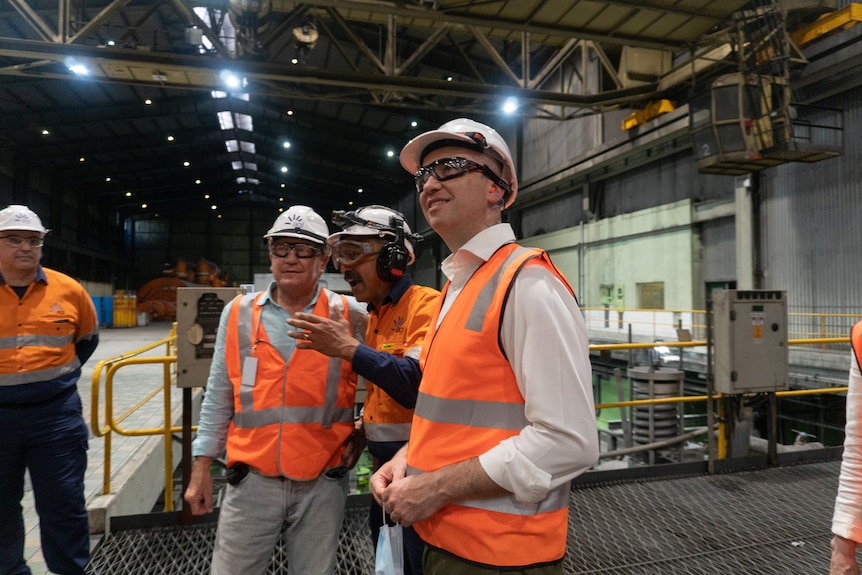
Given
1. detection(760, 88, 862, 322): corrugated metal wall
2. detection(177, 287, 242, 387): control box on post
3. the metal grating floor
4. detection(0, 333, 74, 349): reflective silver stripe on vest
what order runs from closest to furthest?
detection(0, 333, 74, 349): reflective silver stripe on vest → the metal grating floor → detection(177, 287, 242, 387): control box on post → detection(760, 88, 862, 322): corrugated metal wall

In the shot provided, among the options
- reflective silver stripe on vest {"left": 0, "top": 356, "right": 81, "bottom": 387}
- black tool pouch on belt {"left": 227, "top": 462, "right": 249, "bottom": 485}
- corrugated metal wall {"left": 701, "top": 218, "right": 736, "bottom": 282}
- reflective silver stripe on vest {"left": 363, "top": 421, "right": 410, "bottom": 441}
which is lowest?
black tool pouch on belt {"left": 227, "top": 462, "right": 249, "bottom": 485}

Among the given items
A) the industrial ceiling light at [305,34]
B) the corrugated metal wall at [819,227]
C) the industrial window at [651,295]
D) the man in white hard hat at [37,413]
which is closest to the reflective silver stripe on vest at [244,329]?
the man in white hard hat at [37,413]

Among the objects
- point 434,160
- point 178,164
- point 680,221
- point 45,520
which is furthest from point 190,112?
point 434,160

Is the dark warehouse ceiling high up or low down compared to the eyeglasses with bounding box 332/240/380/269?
up

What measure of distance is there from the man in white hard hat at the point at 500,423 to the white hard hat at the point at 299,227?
110 centimetres

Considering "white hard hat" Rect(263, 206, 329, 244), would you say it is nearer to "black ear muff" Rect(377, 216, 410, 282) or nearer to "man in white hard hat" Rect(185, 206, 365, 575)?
"man in white hard hat" Rect(185, 206, 365, 575)

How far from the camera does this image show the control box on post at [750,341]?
15.6 feet

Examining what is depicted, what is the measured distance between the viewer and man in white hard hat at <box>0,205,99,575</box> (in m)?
2.88

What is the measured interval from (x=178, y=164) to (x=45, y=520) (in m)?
29.4

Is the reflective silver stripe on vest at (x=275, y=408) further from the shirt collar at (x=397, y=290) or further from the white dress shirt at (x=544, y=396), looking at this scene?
the white dress shirt at (x=544, y=396)

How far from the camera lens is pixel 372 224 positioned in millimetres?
2486

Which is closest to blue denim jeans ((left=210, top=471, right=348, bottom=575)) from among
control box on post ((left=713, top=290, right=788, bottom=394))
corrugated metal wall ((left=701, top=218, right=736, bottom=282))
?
control box on post ((left=713, top=290, right=788, bottom=394))

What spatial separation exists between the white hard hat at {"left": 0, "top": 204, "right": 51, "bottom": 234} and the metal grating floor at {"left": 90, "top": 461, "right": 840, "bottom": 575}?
225cm

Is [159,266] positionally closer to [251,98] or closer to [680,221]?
[251,98]
